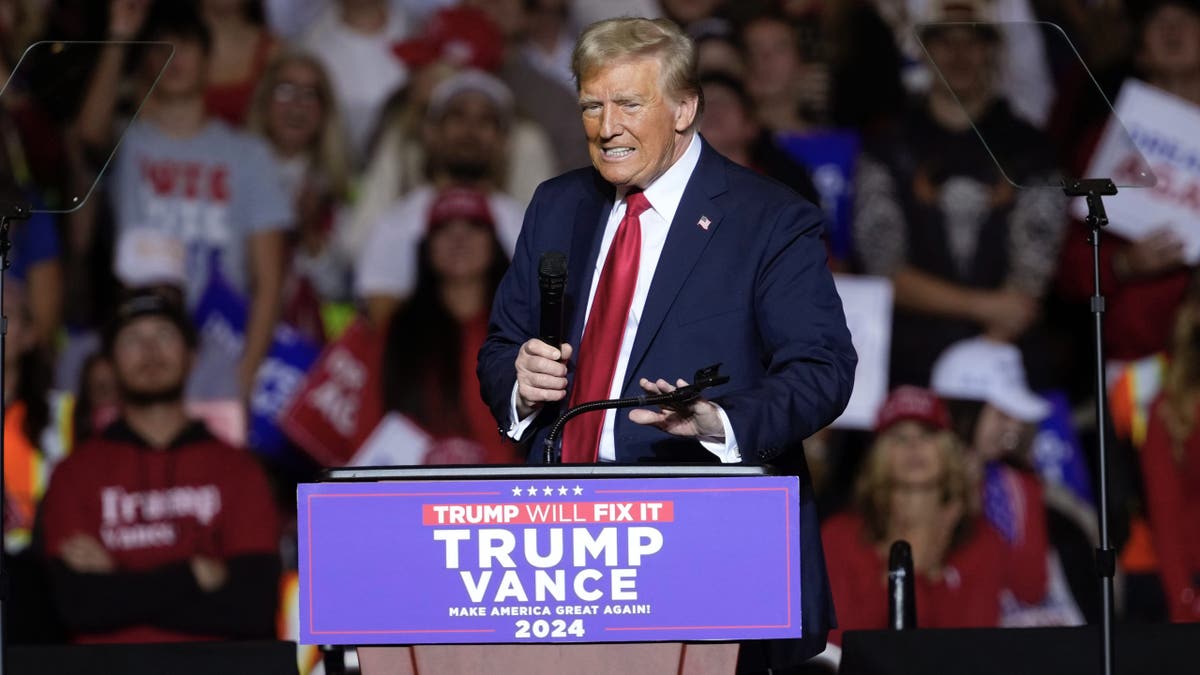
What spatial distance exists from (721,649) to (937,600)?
141 inches

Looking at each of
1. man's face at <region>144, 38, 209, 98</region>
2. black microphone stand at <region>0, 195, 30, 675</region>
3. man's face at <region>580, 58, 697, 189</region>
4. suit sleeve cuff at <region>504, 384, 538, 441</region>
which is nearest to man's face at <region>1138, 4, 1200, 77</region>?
man's face at <region>144, 38, 209, 98</region>

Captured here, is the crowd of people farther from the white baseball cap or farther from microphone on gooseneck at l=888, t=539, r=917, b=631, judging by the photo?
microphone on gooseneck at l=888, t=539, r=917, b=631

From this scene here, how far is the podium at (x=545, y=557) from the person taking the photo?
7.35 feet

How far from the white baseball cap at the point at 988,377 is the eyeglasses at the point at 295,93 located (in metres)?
2.31

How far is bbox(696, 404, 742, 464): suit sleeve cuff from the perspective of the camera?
2494 millimetres

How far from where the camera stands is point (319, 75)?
19.6ft

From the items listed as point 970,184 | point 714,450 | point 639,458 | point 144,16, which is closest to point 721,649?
point 714,450

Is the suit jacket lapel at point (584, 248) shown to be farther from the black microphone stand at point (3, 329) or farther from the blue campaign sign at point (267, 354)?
the blue campaign sign at point (267, 354)

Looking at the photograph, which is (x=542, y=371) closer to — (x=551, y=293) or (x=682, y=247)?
(x=551, y=293)

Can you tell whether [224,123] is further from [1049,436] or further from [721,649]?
[721,649]

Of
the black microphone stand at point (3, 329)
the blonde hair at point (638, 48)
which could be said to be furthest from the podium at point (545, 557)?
the black microphone stand at point (3, 329)

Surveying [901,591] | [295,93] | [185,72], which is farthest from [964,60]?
[185,72]

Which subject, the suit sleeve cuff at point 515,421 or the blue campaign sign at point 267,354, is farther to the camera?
the blue campaign sign at point 267,354

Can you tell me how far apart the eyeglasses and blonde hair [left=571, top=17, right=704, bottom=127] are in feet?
11.0
